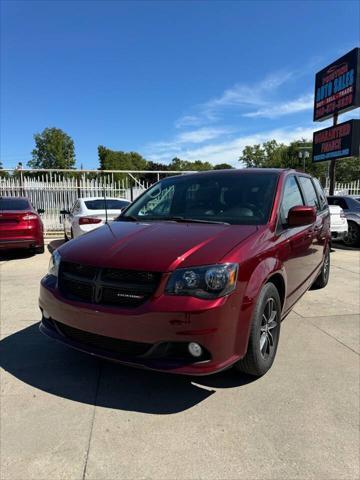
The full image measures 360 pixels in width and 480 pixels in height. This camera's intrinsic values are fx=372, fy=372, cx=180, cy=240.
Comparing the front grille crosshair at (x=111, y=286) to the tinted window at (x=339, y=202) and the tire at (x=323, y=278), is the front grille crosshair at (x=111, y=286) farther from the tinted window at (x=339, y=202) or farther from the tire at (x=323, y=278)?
the tinted window at (x=339, y=202)

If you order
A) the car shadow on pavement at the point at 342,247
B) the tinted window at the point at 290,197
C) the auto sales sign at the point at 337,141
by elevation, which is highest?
the auto sales sign at the point at 337,141

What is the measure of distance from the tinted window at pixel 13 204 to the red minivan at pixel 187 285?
6142 mm

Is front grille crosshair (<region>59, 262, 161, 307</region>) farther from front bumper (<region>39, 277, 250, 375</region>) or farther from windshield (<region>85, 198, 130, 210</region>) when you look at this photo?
windshield (<region>85, 198, 130, 210</region>)

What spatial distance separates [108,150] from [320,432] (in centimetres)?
7950

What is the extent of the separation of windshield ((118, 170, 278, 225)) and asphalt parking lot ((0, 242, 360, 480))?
1.40m

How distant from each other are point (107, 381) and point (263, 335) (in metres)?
1.33

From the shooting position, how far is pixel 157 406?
2.71m

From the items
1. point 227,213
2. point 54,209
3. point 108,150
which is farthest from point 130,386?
point 108,150

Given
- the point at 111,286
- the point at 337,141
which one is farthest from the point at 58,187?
the point at 111,286

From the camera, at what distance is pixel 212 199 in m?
3.76

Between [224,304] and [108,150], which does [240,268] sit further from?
[108,150]

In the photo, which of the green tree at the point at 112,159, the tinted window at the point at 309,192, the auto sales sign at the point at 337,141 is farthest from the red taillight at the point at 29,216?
the green tree at the point at 112,159

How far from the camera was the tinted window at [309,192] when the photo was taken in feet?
15.3

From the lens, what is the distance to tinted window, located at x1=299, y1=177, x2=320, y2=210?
15.3 feet
